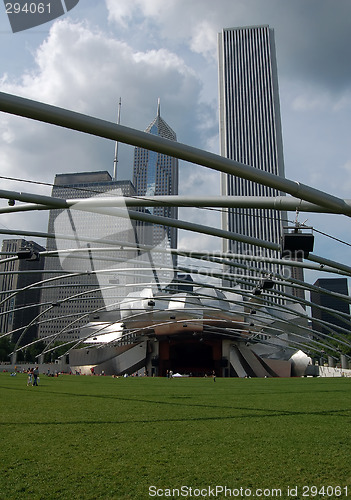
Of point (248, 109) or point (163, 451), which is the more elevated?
point (248, 109)

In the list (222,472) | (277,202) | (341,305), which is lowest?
(222,472)

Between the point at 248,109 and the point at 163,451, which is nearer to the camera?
the point at 163,451

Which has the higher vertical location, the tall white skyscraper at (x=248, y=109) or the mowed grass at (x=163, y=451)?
the tall white skyscraper at (x=248, y=109)

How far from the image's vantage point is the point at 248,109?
15088 centimetres

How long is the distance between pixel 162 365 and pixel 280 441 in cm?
6271

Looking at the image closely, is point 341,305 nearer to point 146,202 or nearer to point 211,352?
point 211,352

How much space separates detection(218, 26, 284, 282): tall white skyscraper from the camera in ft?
458

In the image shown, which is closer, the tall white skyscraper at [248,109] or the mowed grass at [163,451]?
the mowed grass at [163,451]

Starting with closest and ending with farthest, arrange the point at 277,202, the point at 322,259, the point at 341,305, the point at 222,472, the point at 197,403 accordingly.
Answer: the point at 222,472 < the point at 277,202 < the point at 197,403 < the point at 322,259 < the point at 341,305

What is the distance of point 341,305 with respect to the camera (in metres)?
163

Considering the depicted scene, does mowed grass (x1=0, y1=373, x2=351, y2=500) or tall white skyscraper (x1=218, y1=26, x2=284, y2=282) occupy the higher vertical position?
tall white skyscraper (x1=218, y1=26, x2=284, y2=282)

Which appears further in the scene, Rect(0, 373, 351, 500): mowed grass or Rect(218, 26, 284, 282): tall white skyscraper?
Rect(218, 26, 284, 282): tall white skyscraper

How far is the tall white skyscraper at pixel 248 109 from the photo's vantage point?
458 feet

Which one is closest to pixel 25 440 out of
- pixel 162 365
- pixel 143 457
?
pixel 143 457
